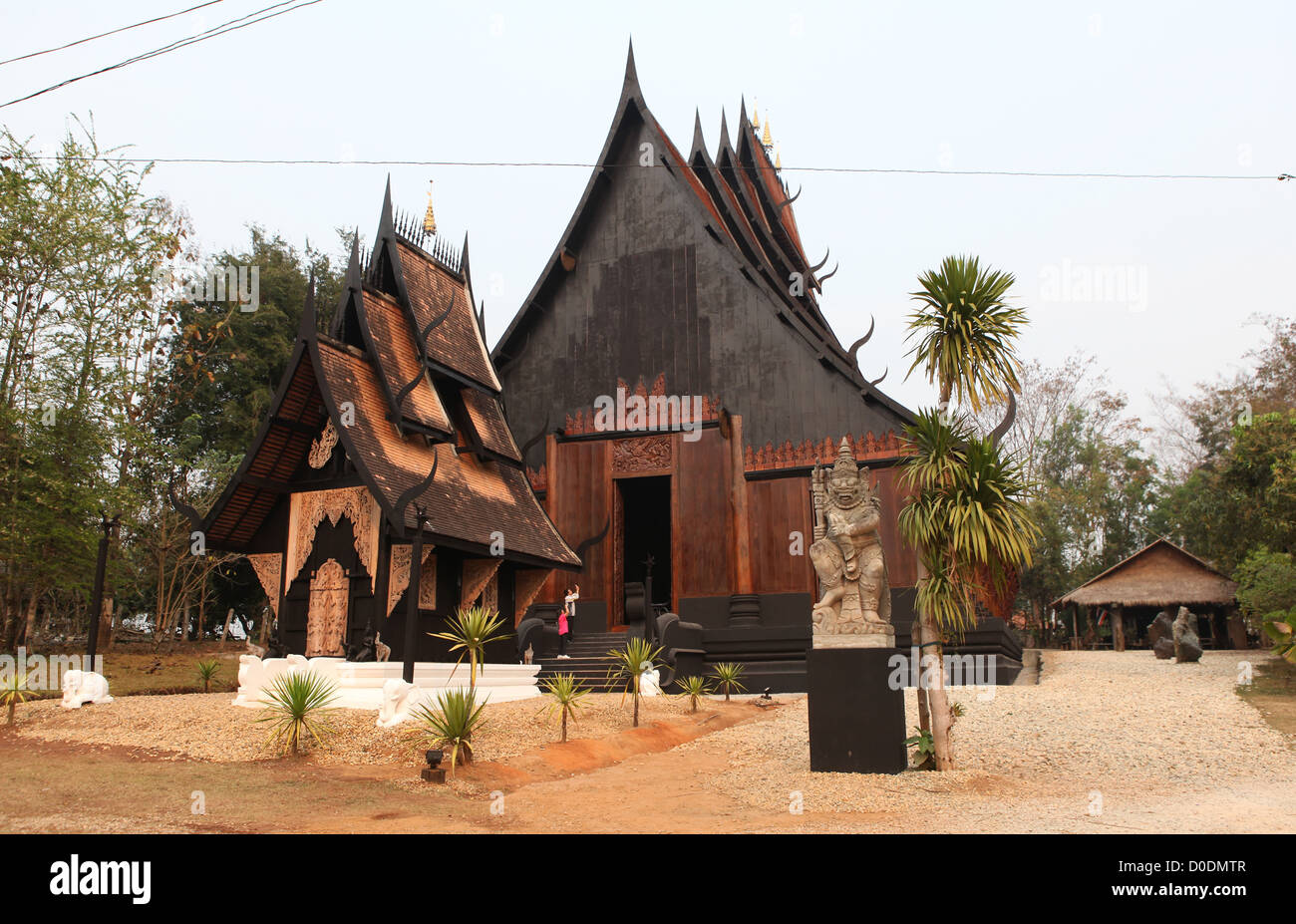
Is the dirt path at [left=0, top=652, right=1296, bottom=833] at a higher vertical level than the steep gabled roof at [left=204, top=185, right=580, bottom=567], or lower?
lower

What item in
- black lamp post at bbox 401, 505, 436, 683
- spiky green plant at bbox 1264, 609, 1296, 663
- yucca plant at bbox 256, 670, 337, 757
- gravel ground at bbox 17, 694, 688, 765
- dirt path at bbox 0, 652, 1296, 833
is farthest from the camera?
spiky green plant at bbox 1264, 609, 1296, 663

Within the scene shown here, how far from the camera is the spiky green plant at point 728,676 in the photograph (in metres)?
14.3

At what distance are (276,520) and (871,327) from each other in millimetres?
10685

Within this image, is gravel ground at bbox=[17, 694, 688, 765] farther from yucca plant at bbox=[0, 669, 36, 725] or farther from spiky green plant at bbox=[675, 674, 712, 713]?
spiky green plant at bbox=[675, 674, 712, 713]

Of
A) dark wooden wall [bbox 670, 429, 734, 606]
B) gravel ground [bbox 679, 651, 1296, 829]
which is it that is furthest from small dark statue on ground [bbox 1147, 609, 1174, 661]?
dark wooden wall [bbox 670, 429, 734, 606]

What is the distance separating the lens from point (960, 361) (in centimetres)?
863

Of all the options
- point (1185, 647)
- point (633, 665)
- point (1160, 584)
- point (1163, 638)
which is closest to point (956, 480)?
point (633, 665)

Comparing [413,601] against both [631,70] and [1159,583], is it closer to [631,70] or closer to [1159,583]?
[631,70]

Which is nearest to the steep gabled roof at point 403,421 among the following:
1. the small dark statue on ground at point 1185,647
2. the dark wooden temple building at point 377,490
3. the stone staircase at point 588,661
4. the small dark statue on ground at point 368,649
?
the dark wooden temple building at point 377,490

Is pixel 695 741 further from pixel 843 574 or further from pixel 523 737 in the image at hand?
pixel 843 574

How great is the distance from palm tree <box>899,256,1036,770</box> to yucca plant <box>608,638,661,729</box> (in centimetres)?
367

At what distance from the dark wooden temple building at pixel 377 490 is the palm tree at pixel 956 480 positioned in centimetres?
555

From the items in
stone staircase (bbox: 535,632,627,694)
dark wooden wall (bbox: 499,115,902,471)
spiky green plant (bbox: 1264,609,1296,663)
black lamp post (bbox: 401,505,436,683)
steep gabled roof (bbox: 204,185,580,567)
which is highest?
dark wooden wall (bbox: 499,115,902,471)

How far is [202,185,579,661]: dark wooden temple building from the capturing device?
36.9 ft
